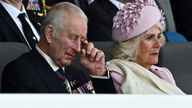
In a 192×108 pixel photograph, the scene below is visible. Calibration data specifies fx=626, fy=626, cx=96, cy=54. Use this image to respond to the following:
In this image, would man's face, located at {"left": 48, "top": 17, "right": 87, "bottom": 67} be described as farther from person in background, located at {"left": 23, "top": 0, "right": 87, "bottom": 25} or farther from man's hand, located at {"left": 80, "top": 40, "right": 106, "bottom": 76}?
person in background, located at {"left": 23, "top": 0, "right": 87, "bottom": 25}

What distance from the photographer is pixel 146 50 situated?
10.8ft

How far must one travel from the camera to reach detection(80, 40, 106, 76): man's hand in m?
2.83

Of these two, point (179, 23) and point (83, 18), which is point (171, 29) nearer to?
point (179, 23)

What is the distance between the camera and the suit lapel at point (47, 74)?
2.82 meters

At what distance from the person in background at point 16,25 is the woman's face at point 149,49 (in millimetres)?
692

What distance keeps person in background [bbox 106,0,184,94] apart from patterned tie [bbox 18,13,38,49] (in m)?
0.56

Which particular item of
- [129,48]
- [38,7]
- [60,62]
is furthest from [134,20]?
[38,7]

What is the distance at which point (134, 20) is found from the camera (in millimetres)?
3289

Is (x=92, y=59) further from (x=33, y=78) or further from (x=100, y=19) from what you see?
(x=100, y=19)

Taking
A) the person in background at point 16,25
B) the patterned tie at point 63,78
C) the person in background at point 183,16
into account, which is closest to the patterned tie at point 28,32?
the person in background at point 16,25

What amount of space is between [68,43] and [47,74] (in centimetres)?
21

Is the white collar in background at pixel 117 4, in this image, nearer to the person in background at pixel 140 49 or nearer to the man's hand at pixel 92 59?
the person in background at pixel 140 49
